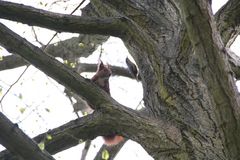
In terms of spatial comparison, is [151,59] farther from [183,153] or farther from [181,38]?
[183,153]

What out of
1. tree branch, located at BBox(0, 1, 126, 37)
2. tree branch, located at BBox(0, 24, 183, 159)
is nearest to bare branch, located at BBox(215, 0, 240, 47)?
tree branch, located at BBox(0, 1, 126, 37)

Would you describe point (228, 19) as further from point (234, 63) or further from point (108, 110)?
point (108, 110)

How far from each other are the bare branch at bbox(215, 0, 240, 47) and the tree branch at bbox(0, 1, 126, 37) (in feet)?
1.98

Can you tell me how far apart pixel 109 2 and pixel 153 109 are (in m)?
0.88

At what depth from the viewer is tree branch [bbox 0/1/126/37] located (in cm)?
291

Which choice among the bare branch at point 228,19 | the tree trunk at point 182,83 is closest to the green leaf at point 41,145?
the tree trunk at point 182,83

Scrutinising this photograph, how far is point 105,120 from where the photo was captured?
2760 mm

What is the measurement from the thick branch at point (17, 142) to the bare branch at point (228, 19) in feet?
4.37

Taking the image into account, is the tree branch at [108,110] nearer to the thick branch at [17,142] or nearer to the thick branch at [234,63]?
the thick branch at [17,142]

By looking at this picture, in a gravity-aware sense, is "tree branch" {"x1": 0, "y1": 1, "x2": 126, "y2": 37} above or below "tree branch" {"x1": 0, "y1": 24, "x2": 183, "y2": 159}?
above

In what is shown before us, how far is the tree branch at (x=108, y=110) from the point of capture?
2.73 m

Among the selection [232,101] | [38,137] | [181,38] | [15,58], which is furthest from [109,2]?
[15,58]

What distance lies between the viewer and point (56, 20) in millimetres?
2922

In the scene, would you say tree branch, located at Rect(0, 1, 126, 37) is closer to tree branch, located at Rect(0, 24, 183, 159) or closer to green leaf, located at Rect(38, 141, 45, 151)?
tree branch, located at Rect(0, 24, 183, 159)
